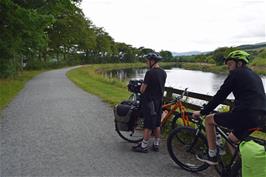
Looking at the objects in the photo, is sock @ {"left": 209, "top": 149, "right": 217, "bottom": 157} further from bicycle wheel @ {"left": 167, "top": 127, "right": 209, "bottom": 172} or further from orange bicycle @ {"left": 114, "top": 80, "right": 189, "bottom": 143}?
orange bicycle @ {"left": 114, "top": 80, "right": 189, "bottom": 143}

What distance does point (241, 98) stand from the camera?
4.08m

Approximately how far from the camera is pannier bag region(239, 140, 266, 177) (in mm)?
3436

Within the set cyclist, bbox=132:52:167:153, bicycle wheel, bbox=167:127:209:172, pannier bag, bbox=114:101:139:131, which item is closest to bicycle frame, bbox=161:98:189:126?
cyclist, bbox=132:52:167:153

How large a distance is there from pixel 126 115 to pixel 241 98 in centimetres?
276

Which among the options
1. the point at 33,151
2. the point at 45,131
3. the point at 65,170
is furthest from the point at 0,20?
the point at 65,170

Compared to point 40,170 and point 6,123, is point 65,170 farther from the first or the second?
point 6,123

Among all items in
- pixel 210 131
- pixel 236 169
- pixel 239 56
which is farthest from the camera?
pixel 210 131

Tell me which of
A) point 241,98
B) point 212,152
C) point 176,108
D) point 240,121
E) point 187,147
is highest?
point 241,98

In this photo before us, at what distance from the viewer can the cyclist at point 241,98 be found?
13.1 ft

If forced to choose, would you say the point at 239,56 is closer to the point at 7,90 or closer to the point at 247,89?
the point at 247,89

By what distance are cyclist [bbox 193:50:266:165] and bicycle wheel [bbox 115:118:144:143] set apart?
2541mm

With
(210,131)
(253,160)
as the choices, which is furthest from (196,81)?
(253,160)

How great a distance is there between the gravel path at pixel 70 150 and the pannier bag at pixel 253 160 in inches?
62.9

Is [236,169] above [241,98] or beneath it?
beneath
